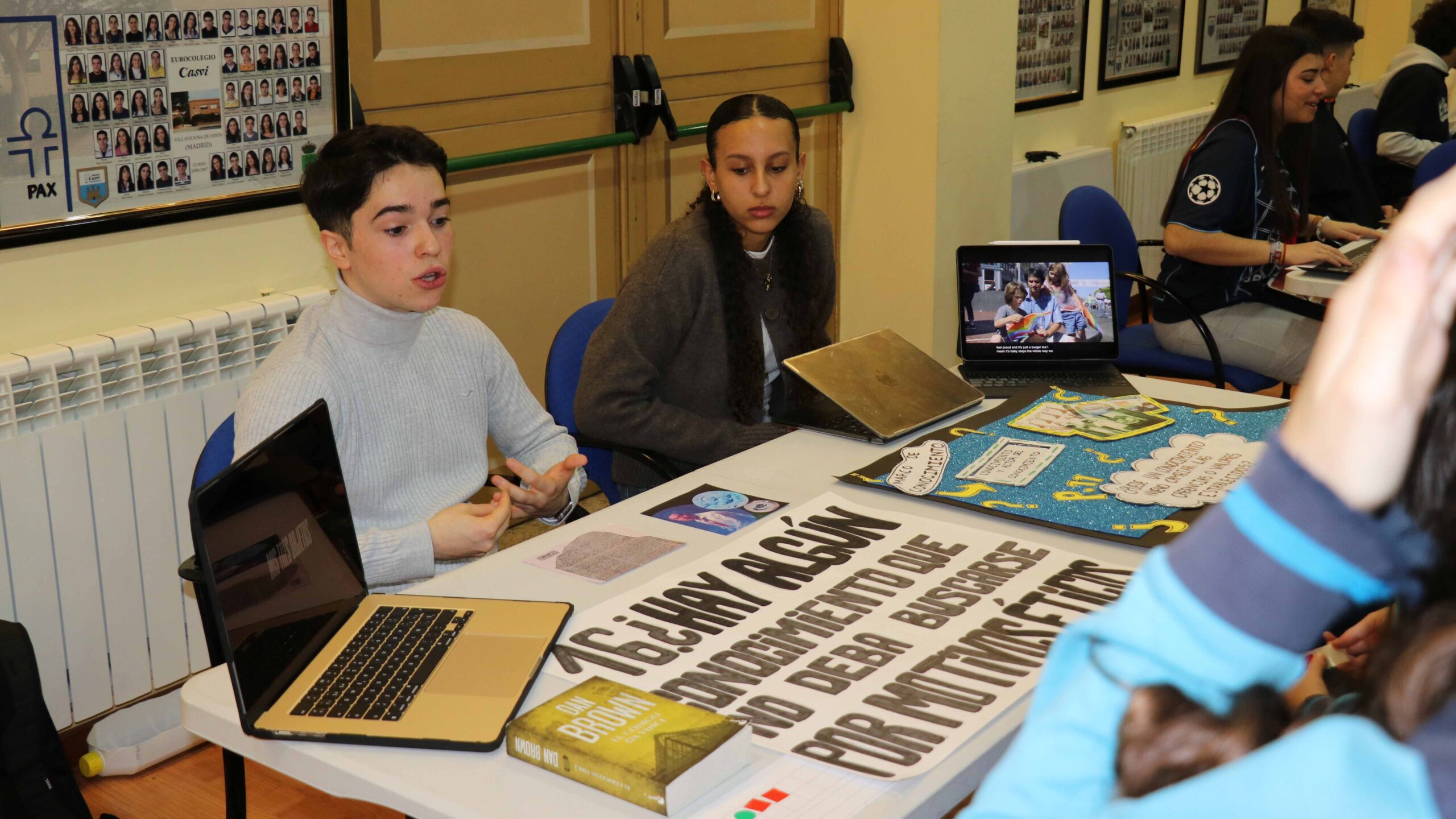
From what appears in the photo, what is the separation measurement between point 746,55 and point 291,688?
290 centimetres

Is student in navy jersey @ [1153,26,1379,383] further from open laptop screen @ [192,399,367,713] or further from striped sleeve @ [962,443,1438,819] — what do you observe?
striped sleeve @ [962,443,1438,819]

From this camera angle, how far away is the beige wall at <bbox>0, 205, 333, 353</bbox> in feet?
7.52

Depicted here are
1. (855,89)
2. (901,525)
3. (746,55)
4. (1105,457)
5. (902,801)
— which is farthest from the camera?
(855,89)

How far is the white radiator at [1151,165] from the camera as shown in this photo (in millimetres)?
5426

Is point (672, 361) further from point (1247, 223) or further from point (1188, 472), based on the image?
point (1247, 223)

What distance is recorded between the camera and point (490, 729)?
122 centimetres

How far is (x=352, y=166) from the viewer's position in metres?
1.87

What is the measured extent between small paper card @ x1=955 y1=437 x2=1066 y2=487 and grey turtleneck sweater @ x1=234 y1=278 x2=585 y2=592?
25.9 inches

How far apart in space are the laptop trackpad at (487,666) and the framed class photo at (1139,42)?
14.9 ft

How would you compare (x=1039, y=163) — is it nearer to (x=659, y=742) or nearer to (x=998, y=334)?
(x=998, y=334)

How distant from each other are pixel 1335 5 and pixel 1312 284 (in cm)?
503

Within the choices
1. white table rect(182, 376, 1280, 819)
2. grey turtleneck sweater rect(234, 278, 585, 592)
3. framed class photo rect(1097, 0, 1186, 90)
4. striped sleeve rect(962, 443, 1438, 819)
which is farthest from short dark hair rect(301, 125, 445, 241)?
framed class photo rect(1097, 0, 1186, 90)

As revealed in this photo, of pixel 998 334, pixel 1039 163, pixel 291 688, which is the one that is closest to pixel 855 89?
pixel 1039 163

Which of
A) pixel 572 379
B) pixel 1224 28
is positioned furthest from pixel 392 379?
pixel 1224 28
